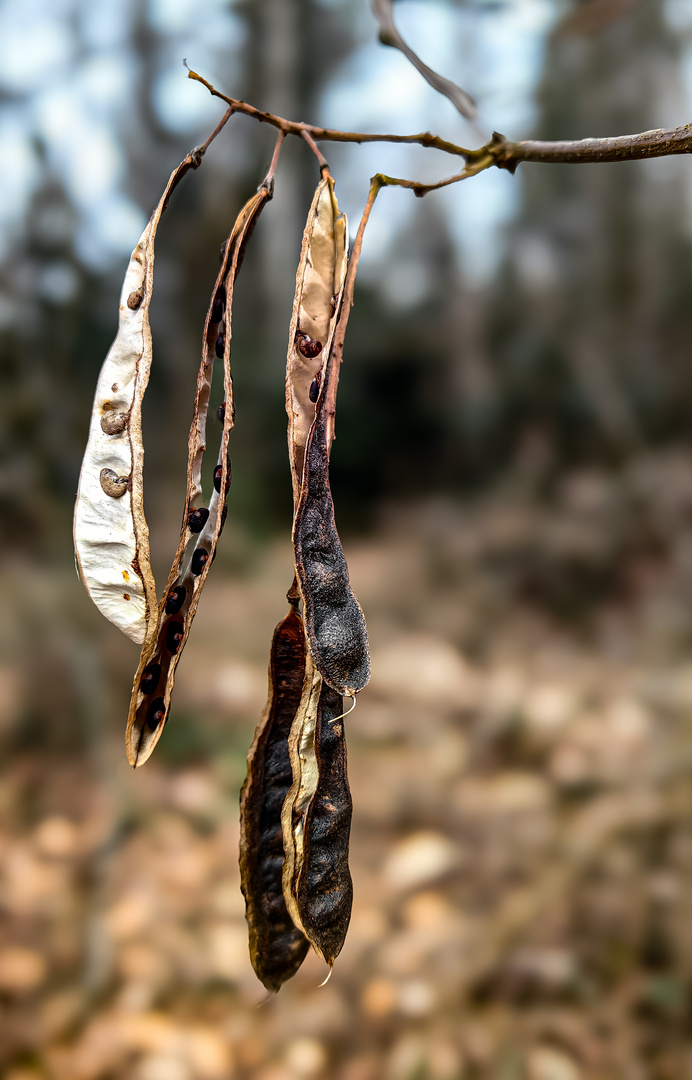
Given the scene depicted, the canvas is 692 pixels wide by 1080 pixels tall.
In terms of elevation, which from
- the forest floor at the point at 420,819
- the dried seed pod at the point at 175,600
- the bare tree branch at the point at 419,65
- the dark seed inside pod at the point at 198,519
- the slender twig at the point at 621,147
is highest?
the bare tree branch at the point at 419,65

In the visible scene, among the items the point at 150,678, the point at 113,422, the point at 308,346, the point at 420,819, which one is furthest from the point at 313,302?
the point at 420,819

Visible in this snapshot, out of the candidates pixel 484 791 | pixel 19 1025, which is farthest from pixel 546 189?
pixel 19 1025

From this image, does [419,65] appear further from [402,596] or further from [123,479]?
[402,596]

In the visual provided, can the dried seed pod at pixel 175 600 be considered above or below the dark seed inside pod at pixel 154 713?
above

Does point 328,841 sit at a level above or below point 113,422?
below

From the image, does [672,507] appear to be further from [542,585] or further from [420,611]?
[420,611]

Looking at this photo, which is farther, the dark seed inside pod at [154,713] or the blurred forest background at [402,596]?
the blurred forest background at [402,596]

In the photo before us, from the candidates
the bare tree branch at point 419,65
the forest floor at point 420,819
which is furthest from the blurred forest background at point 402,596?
the bare tree branch at point 419,65

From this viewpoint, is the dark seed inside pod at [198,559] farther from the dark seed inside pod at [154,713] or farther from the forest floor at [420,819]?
the forest floor at [420,819]
